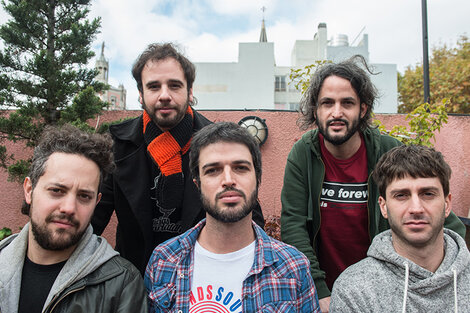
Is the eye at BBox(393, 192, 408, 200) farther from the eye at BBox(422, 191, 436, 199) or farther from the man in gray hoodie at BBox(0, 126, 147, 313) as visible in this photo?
the man in gray hoodie at BBox(0, 126, 147, 313)

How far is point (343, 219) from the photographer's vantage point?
2.35 meters

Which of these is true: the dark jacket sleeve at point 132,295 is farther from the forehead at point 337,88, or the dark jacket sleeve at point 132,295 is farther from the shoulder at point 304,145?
the forehead at point 337,88

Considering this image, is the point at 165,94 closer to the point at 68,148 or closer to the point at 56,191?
the point at 68,148

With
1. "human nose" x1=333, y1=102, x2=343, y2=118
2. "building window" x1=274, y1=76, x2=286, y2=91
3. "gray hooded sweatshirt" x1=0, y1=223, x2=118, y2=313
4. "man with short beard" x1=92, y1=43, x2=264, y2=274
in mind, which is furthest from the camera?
"building window" x1=274, y1=76, x2=286, y2=91

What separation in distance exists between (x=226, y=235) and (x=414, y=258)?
1047 mm

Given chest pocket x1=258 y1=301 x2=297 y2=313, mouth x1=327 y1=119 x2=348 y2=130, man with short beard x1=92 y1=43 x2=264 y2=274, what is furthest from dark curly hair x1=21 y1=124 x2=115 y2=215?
mouth x1=327 y1=119 x2=348 y2=130

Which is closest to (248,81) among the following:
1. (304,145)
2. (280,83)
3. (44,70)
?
(280,83)

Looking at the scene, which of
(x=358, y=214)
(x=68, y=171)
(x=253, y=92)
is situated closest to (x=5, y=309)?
(x=68, y=171)

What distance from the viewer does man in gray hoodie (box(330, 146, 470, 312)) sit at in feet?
5.83

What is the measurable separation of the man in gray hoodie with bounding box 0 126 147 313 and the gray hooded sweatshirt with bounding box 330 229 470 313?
111cm

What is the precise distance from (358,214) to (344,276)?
1.77 ft

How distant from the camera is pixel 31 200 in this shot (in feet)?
6.07

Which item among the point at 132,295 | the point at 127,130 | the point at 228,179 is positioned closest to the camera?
the point at 132,295

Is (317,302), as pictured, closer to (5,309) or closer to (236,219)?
(236,219)
